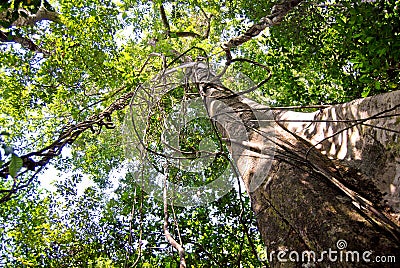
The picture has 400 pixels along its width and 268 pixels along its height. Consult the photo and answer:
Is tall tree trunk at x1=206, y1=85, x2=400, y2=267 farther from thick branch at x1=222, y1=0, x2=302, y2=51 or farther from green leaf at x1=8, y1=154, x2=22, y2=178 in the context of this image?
thick branch at x1=222, y1=0, x2=302, y2=51

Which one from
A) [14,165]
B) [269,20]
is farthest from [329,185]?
[269,20]

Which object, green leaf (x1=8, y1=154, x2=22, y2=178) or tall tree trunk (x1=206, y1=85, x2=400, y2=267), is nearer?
green leaf (x1=8, y1=154, x2=22, y2=178)

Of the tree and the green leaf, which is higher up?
the tree

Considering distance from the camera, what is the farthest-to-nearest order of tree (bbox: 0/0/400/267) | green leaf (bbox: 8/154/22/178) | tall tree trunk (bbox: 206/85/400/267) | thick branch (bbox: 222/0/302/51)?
thick branch (bbox: 222/0/302/51)
tree (bbox: 0/0/400/267)
tall tree trunk (bbox: 206/85/400/267)
green leaf (bbox: 8/154/22/178)

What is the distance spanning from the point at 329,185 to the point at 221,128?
6.09 feet

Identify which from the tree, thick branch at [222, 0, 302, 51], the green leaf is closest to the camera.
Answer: the green leaf

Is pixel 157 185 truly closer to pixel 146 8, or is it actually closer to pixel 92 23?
pixel 92 23

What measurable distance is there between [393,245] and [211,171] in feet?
11.4

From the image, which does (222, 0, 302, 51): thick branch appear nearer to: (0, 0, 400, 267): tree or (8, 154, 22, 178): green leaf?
(0, 0, 400, 267): tree

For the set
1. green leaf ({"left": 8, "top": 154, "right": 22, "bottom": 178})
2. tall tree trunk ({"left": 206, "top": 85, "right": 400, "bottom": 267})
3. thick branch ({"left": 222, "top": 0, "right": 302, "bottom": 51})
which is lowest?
green leaf ({"left": 8, "top": 154, "right": 22, "bottom": 178})

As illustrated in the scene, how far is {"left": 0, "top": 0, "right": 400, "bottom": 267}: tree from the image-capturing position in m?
1.74

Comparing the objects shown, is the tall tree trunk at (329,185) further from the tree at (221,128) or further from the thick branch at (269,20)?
the thick branch at (269,20)

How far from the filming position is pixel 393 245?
1.26 m

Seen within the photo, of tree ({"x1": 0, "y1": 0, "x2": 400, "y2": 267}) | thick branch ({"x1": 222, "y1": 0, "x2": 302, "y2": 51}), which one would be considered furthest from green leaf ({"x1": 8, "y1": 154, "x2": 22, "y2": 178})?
thick branch ({"x1": 222, "y1": 0, "x2": 302, "y2": 51})
